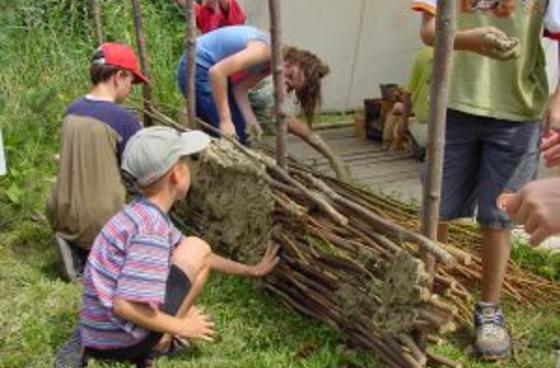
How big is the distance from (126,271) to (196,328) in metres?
0.35

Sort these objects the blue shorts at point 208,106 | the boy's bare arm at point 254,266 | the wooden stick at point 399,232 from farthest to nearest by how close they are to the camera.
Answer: the blue shorts at point 208,106 < the boy's bare arm at point 254,266 < the wooden stick at point 399,232

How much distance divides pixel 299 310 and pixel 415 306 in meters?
0.82

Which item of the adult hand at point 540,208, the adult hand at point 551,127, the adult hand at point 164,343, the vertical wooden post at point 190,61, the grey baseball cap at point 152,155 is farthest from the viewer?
the vertical wooden post at point 190,61

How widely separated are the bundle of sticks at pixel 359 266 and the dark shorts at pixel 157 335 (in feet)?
1.77

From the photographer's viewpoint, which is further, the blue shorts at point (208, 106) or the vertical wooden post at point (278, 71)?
the blue shorts at point (208, 106)

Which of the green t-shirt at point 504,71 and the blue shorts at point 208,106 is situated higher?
the green t-shirt at point 504,71

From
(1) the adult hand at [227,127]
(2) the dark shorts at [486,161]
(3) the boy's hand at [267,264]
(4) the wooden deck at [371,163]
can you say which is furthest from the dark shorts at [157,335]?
(4) the wooden deck at [371,163]

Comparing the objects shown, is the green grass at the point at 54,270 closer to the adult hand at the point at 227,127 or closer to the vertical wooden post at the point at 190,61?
the adult hand at the point at 227,127

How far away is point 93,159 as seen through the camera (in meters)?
3.76

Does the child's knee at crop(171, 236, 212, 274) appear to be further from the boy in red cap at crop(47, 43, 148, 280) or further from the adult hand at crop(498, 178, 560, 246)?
the adult hand at crop(498, 178, 560, 246)

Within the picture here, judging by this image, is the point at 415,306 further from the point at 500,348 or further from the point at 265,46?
the point at 265,46

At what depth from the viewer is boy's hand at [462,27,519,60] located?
2.63 m

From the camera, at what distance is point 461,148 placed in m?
3.15

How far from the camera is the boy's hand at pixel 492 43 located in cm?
263
